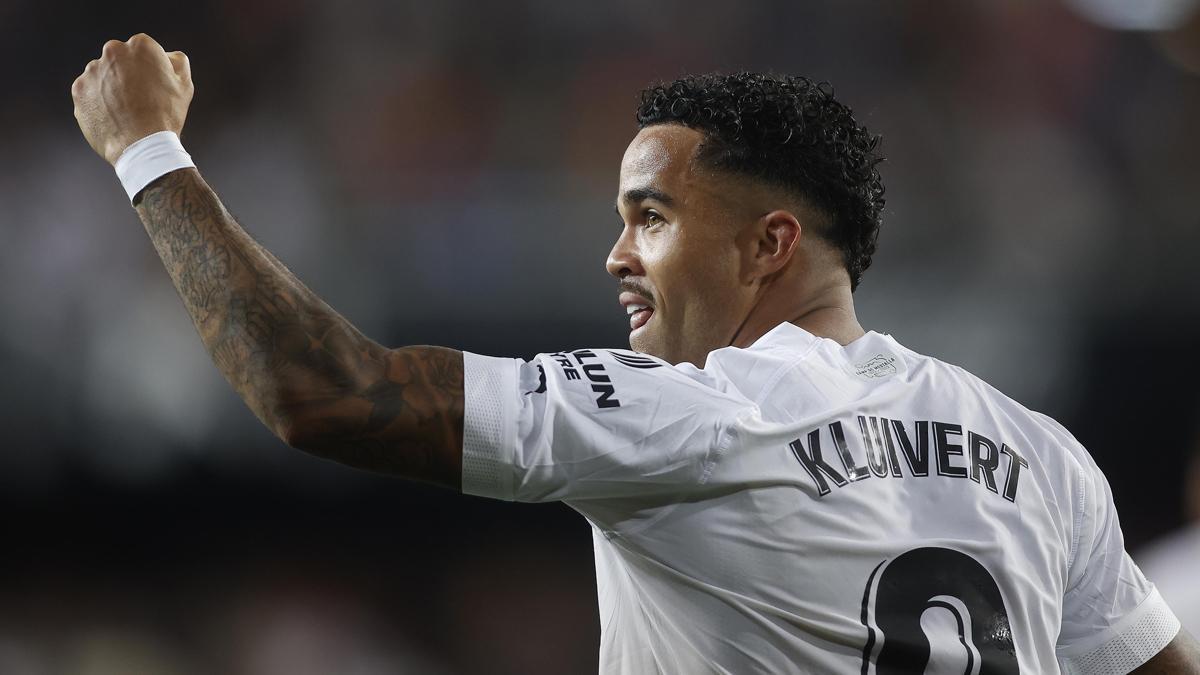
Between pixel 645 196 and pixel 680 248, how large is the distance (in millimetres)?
140

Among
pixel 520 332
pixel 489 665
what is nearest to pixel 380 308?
pixel 520 332

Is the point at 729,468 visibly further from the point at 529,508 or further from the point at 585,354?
the point at 529,508

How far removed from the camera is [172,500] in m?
5.34

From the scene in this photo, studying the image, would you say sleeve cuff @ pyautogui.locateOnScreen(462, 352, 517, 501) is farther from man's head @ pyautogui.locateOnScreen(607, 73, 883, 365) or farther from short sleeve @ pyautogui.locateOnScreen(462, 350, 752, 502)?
man's head @ pyautogui.locateOnScreen(607, 73, 883, 365)

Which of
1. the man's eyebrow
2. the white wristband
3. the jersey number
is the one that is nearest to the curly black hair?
the man's eyebrow

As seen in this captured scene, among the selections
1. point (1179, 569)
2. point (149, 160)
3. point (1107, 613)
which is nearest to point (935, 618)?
point (1107, 613)

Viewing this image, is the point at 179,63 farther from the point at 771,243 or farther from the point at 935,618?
the point at 935,618

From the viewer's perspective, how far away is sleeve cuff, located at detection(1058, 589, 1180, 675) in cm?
225

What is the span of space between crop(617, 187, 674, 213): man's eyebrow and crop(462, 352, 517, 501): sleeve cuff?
0.89 metres

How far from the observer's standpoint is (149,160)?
71.0 inches

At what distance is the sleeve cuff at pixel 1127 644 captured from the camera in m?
2.25

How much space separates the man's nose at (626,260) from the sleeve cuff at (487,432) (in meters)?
0.89

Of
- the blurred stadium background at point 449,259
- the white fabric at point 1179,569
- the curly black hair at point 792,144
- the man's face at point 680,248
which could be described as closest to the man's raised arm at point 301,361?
the man's face at point 680,248

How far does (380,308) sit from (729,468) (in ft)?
13.3
